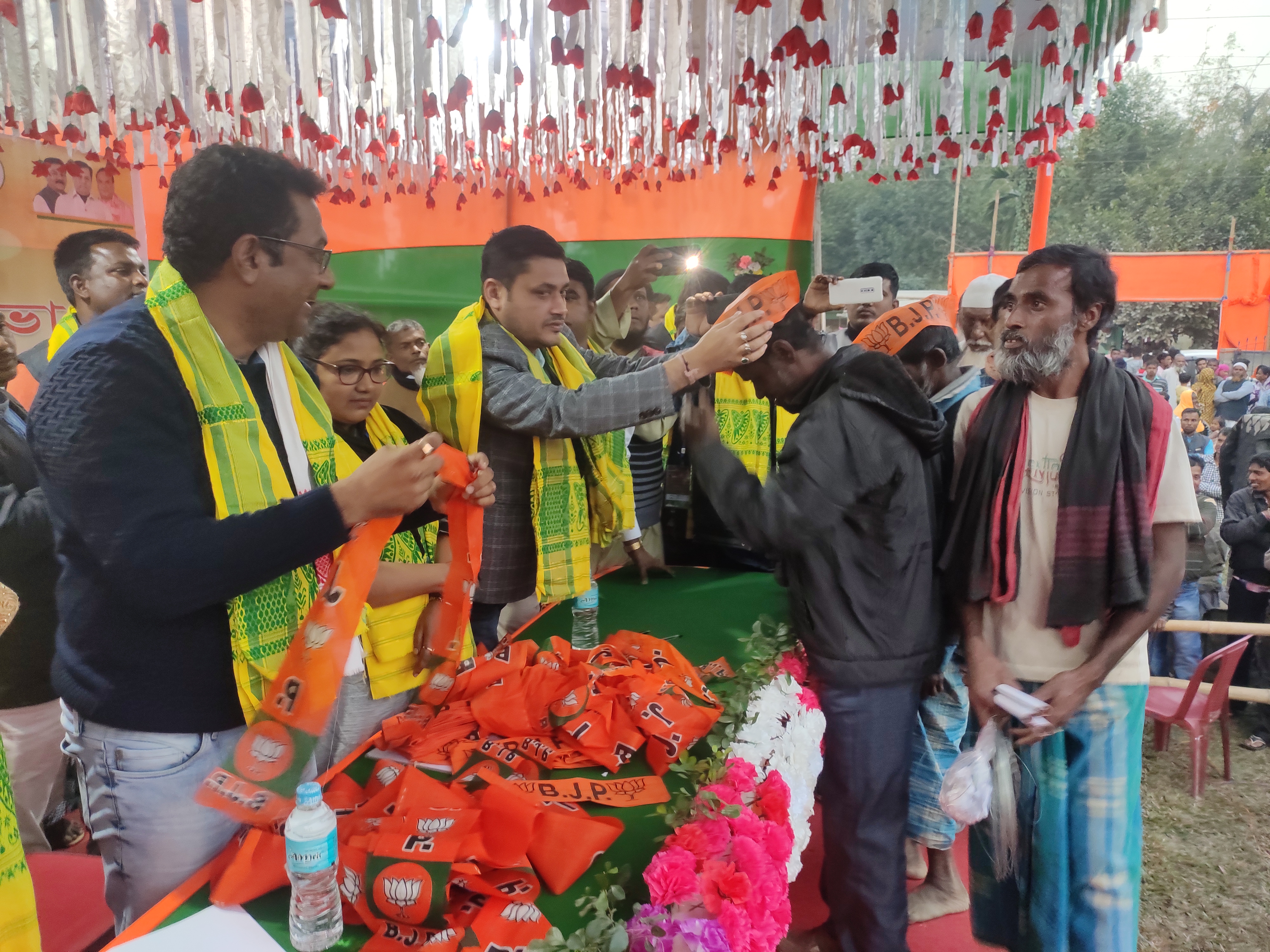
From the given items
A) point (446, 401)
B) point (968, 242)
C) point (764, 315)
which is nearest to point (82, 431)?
point (446, 401)

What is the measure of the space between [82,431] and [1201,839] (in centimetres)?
391

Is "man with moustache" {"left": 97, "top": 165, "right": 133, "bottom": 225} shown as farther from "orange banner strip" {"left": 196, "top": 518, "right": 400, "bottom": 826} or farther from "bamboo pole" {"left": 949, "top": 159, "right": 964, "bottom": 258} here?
"bamboo pole" {"left": 949, "top": 159, "right": 964, "bottom": 258}

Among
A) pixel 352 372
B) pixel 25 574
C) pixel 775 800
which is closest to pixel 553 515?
pixel 352 372

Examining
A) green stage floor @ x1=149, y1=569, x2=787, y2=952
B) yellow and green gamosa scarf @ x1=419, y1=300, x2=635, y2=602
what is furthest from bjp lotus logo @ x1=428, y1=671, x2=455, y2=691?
yellow and green gamosa scarf @ x1=419, y1=300, x2=635, y2=602

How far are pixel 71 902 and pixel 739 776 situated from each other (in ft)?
4.76

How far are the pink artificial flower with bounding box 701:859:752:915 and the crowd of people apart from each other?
2.05ft

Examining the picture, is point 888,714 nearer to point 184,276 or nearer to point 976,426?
point 976,426

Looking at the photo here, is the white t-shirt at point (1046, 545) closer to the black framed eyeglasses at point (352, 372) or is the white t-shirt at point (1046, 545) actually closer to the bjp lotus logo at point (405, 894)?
the bjp lotus logo at point (405, 894)

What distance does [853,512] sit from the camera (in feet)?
5.51

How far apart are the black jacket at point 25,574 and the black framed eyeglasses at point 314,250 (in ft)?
5.13

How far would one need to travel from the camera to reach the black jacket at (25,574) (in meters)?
2.18

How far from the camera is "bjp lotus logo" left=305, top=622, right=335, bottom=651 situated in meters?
1.19

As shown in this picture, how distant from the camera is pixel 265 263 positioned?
116 centimetres

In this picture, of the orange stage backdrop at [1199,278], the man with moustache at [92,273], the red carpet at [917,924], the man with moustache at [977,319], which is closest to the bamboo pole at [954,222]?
the orange stage backdrop at [1199,278]
